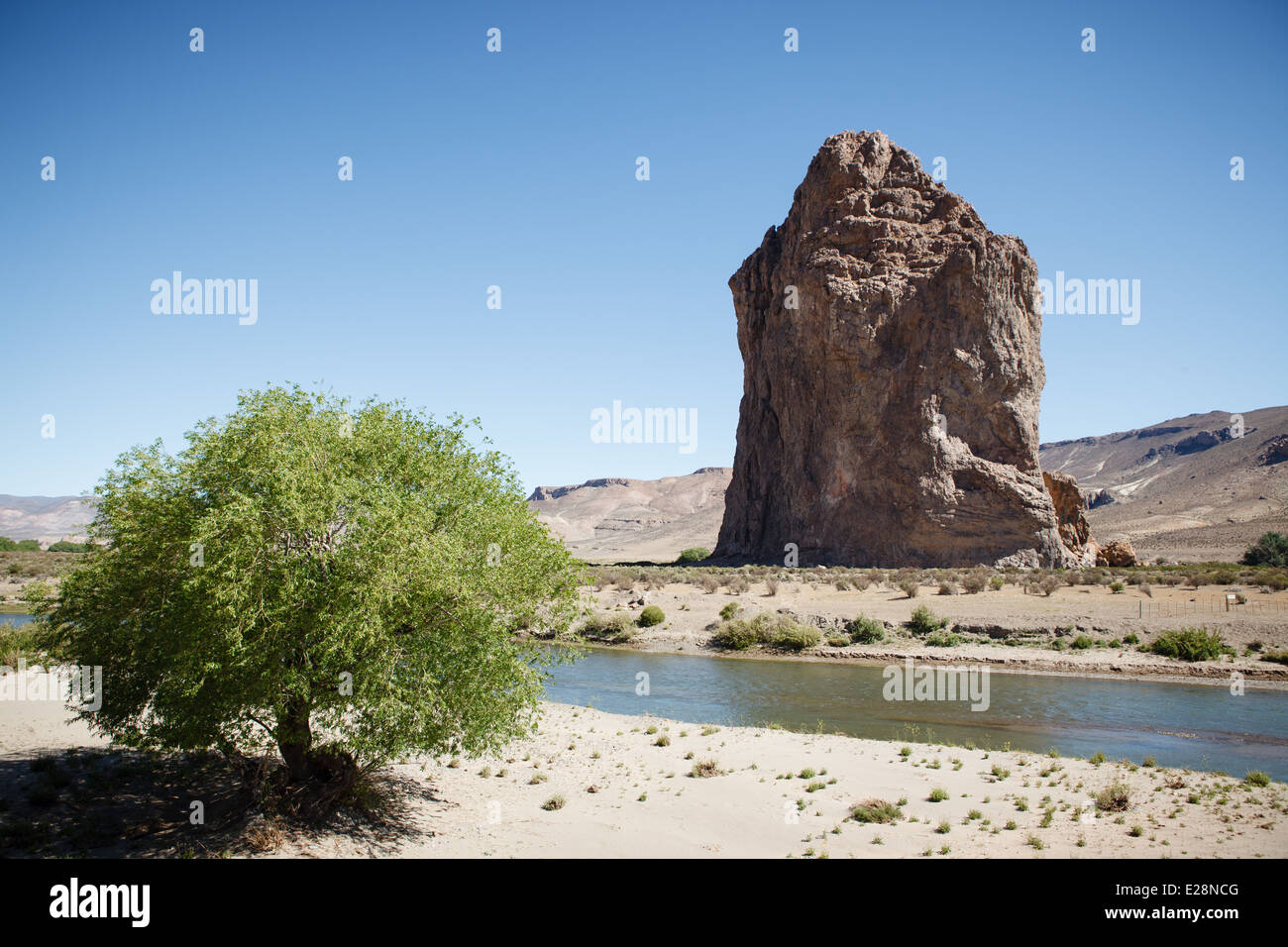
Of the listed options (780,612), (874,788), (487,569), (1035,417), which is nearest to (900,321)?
(1035,417)

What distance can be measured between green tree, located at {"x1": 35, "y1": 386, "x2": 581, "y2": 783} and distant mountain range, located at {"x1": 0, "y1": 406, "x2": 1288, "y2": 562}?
1.73 m

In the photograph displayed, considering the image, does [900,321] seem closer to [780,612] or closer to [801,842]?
[780,612]

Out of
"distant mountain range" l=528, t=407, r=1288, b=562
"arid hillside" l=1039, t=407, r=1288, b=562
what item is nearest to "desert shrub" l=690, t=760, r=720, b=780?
"distant mountain range" l=528, t=407, r=1288, b=562

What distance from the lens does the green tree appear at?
8.95 metres

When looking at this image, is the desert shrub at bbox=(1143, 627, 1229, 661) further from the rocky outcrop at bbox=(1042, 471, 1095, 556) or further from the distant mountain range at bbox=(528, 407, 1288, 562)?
the rocky outcrop at bbox=(1042, 471, 1095, 556)

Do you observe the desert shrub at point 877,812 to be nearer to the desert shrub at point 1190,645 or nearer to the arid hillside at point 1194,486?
the desert shrub at point 1190,645

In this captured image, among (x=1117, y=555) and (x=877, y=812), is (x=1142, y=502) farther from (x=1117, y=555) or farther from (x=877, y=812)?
(x=877, y=812)

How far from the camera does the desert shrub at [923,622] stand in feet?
107

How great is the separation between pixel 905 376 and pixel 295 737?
53644 millimetres

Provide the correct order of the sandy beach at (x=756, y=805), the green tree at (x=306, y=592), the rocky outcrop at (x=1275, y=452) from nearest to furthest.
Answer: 1. the green tree at (x=306, y=592)
2. the sandy beach at (x=756, y=805)
3. the rocky outcrop at (x=1275, y=452)

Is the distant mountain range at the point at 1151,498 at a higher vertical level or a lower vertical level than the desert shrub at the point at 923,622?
higher

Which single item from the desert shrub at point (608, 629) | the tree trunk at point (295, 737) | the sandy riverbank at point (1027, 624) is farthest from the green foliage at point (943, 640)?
the tree trunk at point (295, 737)

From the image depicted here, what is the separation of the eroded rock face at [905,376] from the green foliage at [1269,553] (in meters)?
10.4
